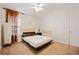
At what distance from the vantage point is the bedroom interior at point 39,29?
195 cm

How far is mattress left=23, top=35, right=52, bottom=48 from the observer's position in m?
1.97

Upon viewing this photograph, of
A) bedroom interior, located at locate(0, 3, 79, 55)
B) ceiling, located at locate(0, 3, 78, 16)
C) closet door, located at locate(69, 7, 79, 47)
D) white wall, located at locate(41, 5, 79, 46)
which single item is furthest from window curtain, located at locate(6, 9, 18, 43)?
closet door, located at locate(69, 7, 79, 47)

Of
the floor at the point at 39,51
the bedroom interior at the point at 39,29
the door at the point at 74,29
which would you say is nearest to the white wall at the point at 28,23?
the bedroom interior at the point at 39,29

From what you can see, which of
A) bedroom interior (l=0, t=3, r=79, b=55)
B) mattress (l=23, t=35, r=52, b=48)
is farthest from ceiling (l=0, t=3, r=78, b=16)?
mattress (l=23, t=35, r=52, b=48)

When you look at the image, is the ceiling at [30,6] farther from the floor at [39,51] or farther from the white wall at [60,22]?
the floor at [39,51]

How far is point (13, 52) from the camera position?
197 centimetres

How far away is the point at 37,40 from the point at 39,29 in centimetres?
24

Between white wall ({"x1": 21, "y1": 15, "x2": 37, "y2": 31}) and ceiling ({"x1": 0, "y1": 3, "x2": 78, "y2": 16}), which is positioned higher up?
ceiling ({"x1": 0, "y1": 3, "x2": 78, "y2": 16})

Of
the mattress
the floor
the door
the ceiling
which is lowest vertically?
the floor

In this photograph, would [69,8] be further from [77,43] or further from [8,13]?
[8,13]

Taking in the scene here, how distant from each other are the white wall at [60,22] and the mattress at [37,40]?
0.18 m

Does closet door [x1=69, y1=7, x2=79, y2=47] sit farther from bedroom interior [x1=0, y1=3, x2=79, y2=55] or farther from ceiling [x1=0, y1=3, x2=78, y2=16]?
Answer: ceiling [x1=0, y1=3, x2=78, y2=16]

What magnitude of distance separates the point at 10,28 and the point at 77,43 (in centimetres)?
143

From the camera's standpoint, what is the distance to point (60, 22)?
2.05m
